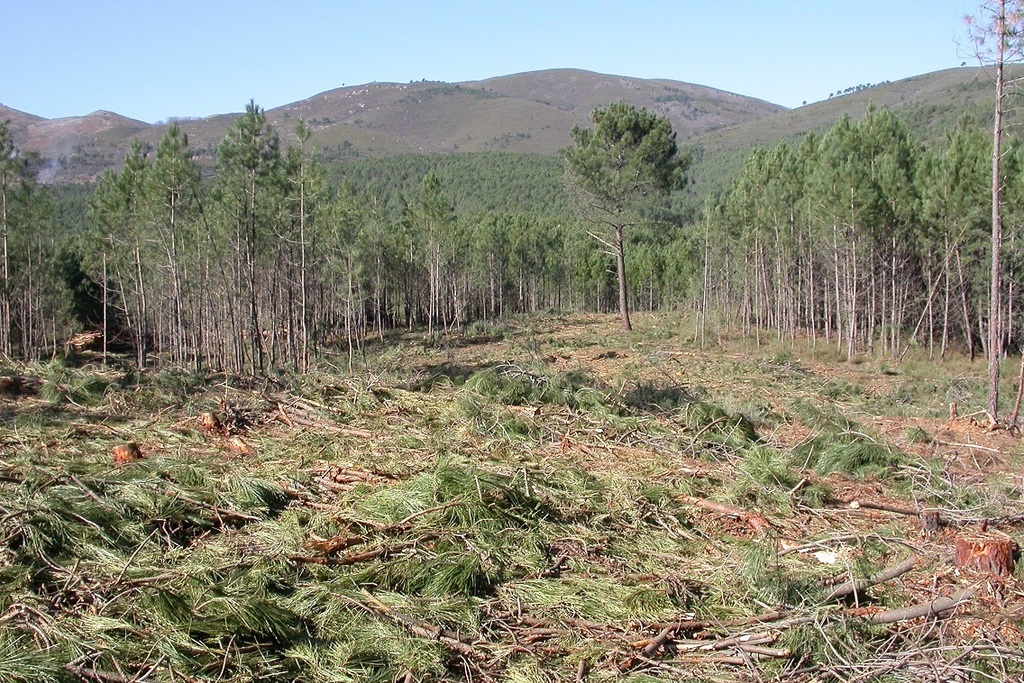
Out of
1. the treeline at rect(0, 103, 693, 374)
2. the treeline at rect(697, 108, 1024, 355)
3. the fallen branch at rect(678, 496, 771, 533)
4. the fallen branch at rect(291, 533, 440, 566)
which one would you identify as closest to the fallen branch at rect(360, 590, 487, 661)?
the fallen branch at rect(291, 533, 440, 566)

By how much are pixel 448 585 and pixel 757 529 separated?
237 centimetres

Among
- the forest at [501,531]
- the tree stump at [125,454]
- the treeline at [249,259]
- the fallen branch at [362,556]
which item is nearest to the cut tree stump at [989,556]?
the forest at [501,531]

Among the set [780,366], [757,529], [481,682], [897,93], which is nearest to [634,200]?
[780,366]

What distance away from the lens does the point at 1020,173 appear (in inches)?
798

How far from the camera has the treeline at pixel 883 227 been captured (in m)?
22.4

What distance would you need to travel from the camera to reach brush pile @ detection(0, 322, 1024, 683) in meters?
3.72

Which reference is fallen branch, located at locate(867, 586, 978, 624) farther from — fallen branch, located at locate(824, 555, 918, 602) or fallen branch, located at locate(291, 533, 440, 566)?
fallen branch, located at locate(291, 533, 440, 566)

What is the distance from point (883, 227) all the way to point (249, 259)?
20190 mm

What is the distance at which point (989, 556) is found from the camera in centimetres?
461

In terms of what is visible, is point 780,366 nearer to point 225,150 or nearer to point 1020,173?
point 1020,173

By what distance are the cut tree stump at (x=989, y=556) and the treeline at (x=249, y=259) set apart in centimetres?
1836

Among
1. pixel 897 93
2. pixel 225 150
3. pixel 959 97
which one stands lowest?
pixel 225 150

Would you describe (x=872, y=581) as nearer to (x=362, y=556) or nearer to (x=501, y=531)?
(x=501, y=531)

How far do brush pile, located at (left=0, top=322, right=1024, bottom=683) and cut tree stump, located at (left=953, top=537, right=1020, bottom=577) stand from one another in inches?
1.9
